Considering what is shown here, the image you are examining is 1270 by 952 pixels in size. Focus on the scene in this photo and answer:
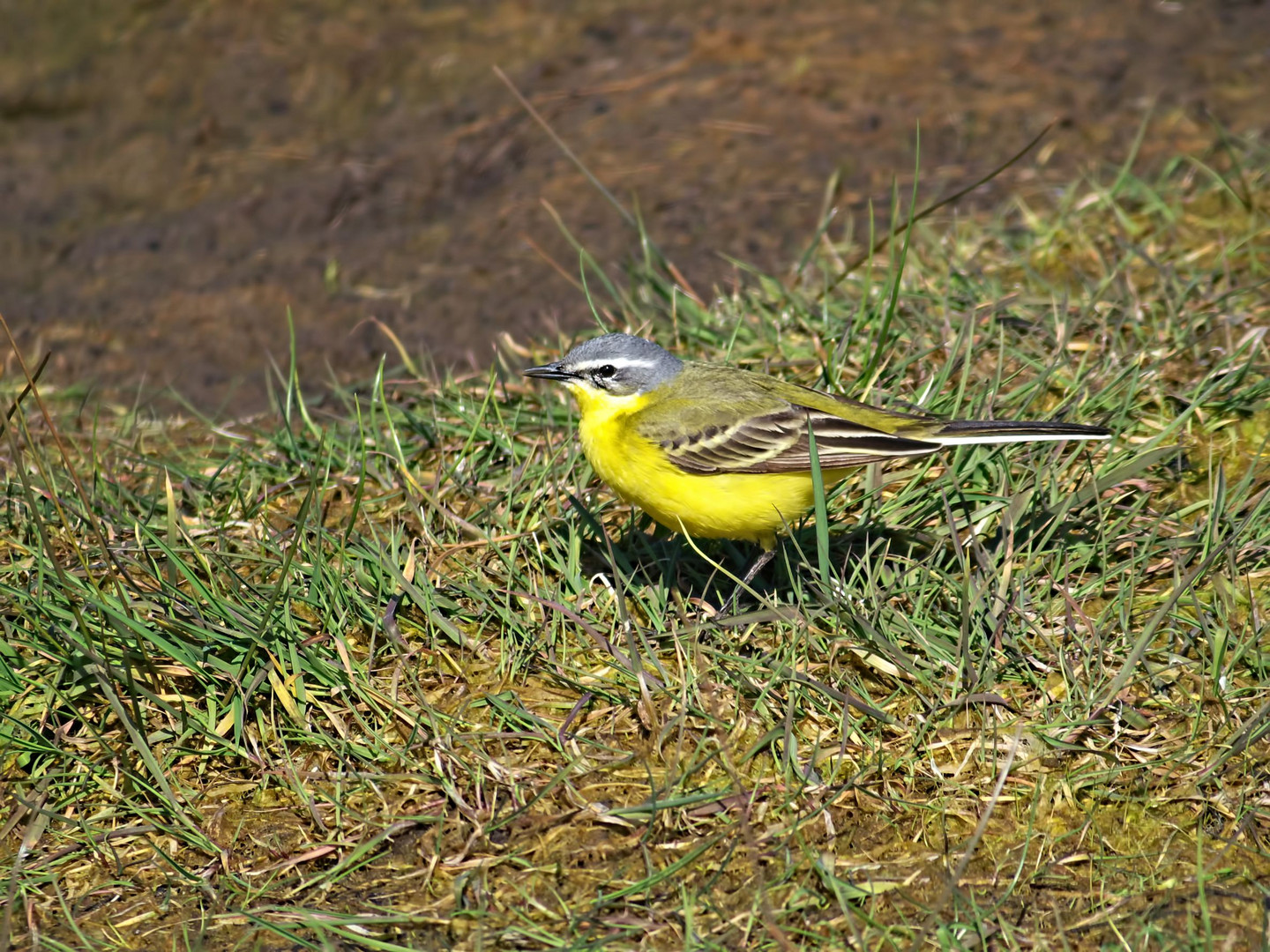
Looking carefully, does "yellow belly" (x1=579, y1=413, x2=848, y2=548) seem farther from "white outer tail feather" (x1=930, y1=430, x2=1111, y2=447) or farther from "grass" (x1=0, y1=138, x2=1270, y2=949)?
"white outer tail feather" (x1=930, y1=430, x2=1111, y2=447)

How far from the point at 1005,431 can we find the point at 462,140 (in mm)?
5546

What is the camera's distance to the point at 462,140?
880 cm

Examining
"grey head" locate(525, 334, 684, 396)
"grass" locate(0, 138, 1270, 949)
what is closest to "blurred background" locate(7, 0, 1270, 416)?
"grass" locate(0, 138, 1270, 949)

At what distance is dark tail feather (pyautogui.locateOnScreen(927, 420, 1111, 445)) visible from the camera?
4375 mm

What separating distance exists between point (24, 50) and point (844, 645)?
8727mm

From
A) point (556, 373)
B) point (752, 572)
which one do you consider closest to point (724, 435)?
point (752, 572)

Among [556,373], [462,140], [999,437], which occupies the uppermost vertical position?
[462,140]

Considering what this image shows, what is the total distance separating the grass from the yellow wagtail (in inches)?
11.0

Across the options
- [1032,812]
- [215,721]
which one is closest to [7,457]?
[215,721]

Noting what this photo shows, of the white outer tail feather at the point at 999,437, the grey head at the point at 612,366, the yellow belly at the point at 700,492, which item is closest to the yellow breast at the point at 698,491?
the yellow belly at the point at 700,492

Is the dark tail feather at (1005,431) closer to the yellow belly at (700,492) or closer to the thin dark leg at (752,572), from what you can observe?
the yellow belly at (700,492)

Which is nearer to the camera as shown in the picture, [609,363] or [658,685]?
[658,685]

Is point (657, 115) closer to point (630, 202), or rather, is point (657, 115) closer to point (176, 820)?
point (630, 202)

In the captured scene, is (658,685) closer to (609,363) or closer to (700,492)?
(700,492)
